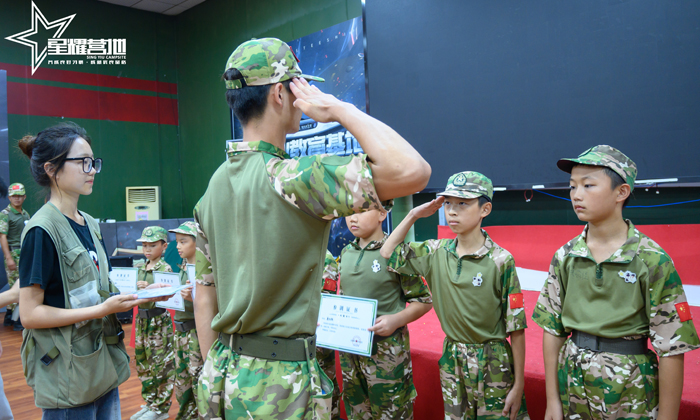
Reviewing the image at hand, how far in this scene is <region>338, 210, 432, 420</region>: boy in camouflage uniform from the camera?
7.34ft

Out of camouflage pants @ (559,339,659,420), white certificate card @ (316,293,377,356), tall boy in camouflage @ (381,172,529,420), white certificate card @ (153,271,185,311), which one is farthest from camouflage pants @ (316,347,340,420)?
camouflage pants @ (559,339,659,420)

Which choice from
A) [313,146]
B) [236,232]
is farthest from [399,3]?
[236,232]

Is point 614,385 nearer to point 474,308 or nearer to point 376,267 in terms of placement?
point 474,308

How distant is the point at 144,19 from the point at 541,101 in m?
7.10

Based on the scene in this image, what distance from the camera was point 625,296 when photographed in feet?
5.36

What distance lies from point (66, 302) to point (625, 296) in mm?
1846

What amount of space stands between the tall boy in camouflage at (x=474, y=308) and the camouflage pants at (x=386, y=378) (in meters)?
0.23

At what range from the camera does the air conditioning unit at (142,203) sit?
7832mm

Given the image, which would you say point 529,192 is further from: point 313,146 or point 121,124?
point 121,124

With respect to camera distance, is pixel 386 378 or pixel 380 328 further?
pixel 386 378

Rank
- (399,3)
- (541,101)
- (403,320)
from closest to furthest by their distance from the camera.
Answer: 1. (403,320)
2. (541,101)
3. (399,3)

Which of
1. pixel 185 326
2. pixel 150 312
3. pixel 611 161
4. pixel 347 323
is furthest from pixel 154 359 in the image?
pixel 611 161

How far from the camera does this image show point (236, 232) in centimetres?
106

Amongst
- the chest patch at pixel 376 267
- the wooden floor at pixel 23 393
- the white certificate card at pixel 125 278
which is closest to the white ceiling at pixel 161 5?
the wooden floor at pixel 23 393
